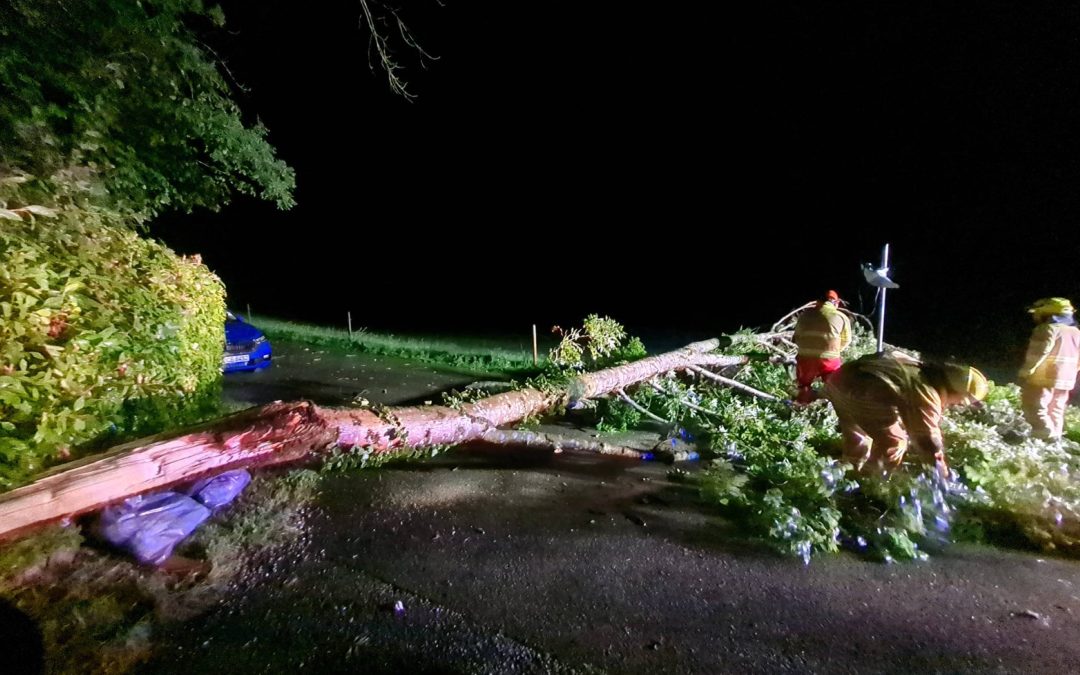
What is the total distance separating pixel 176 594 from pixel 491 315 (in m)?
23.5

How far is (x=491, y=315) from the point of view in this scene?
2667 cm

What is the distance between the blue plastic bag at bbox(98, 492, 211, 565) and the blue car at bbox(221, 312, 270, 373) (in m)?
5.72

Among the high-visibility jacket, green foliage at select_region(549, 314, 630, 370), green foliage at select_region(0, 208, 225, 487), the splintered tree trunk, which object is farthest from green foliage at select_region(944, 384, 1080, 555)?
green foliage at select_region(0, 208, 225, 487)

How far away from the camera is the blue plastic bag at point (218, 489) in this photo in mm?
4105

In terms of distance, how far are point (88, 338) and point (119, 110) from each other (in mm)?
3731

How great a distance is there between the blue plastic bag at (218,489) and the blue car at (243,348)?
5.28 meters

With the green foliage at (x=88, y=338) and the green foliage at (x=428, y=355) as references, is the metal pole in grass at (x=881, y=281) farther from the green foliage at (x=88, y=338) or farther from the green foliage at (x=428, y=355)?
the green foliage at (x=88, y=338)

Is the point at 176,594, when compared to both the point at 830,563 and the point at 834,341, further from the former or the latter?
the point at 834,341

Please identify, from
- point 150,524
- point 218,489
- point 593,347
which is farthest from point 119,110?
point 593,347

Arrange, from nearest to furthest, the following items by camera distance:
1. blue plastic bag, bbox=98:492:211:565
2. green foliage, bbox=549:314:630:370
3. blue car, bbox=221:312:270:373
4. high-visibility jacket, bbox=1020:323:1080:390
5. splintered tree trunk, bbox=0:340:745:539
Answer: splintered tree trunk, bbox=0:340:745:539 → blue plastic bag, bbox=98:492:211:565 → high-visibility jacket, bbox=1020:323:1080:390 → green foliage, bbox=549:314:630:370 → blue car, bbox=221:312:270:373

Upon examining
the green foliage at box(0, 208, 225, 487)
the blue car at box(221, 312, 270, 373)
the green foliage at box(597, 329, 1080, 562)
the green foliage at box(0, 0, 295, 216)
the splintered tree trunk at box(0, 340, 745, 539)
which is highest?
the green foliage at box(0, 0, 295, 216)

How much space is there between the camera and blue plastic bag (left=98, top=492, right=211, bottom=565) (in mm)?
3508

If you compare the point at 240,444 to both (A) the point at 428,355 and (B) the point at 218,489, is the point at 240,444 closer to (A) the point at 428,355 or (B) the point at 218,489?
(B) the point at 218,489

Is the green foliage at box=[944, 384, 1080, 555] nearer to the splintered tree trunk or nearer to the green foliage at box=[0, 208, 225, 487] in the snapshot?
the splintered tree trunk
